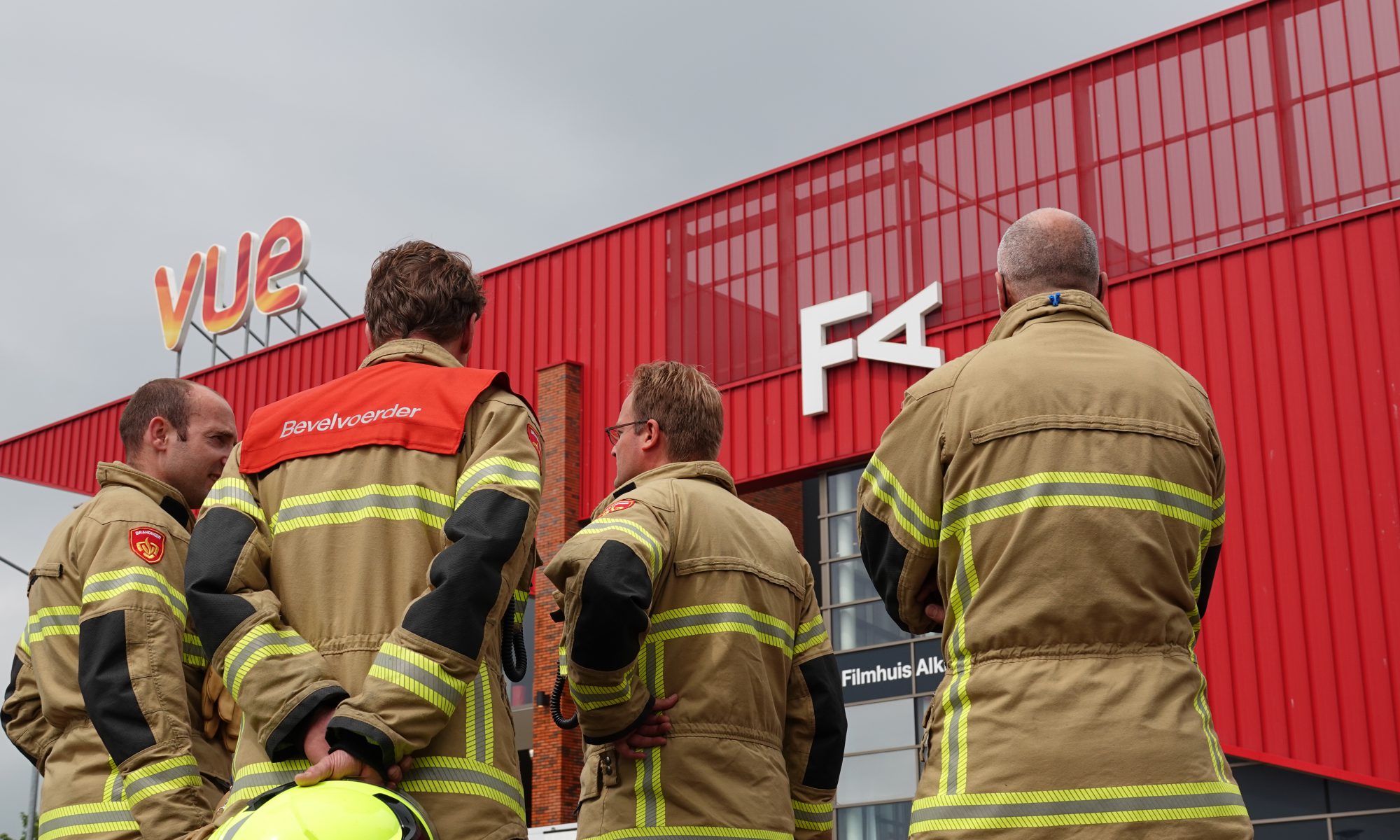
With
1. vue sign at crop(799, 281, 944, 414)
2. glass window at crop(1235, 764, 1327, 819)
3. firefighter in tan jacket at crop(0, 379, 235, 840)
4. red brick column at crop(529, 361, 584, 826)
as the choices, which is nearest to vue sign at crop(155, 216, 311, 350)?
red brick column at crop(529, 361, 584, 826)

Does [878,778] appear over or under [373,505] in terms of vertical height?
under

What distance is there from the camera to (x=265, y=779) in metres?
→ 3.41

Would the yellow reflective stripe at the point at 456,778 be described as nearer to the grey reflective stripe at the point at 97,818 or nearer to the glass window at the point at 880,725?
the grey reflective stripe at the point at 97,818

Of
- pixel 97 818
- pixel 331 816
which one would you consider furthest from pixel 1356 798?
pixel 331 816

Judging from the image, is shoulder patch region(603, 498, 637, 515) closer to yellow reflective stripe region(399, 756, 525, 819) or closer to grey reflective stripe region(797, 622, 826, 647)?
grey reflective stripe region(797, 622, 826, 647)

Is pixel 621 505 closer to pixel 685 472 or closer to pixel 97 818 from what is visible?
pixel 685 472

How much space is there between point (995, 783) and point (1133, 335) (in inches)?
599

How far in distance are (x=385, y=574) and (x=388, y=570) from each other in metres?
0.01

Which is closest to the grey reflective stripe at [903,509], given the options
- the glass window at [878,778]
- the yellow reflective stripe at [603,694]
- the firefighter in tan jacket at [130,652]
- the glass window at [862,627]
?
the yellow reflective stripe at [603,694]

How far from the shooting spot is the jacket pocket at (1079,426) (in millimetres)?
3295

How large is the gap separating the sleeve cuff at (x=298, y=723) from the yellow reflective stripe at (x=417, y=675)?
0.12 meters

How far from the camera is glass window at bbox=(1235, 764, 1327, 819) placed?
619 inches

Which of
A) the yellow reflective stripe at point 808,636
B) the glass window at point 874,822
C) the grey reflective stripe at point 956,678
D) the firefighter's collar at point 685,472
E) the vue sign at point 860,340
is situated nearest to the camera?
the grey reflective stripe at point 956,678

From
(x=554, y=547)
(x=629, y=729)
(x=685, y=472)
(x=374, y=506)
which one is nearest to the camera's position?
(x=374, y=506)
